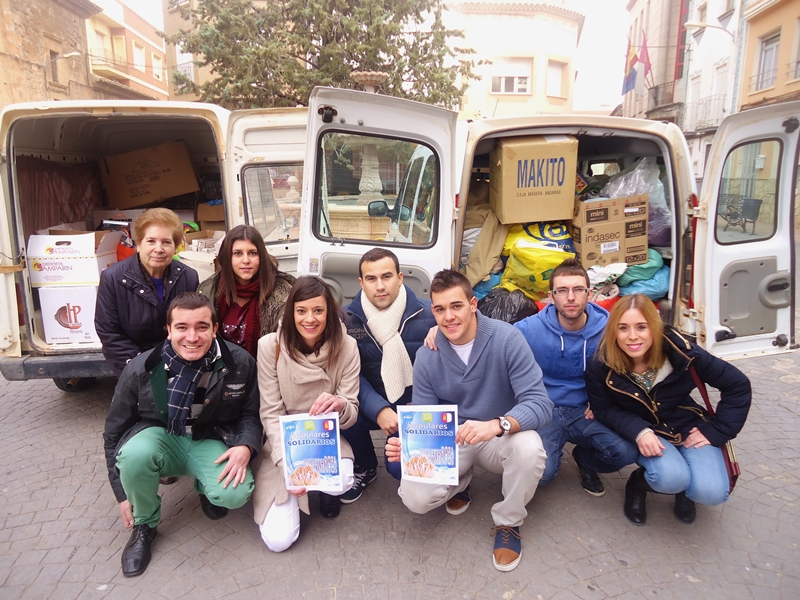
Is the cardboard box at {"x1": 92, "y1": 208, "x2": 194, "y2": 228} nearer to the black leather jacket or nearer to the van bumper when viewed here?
the van bumper

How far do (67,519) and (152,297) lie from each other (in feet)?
4.30

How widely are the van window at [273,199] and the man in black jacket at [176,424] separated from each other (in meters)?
2.01

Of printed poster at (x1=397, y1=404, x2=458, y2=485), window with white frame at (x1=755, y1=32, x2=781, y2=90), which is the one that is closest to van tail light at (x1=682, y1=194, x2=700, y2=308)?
printed poster at (x1=397, y1=404, x2=458, y2=485)

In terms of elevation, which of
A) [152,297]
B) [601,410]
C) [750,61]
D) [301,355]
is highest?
[750,61]

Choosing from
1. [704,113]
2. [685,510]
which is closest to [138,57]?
[704,113]

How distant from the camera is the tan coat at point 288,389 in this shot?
2.71 m

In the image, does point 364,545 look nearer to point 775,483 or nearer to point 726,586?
point 726,586

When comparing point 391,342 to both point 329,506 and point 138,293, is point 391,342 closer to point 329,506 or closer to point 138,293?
point 329,506

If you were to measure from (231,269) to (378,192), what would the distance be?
41.6 inches

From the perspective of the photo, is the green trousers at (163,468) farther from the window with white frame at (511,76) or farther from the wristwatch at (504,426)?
the window with white frame at (511,76)

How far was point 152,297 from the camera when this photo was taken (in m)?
3.15

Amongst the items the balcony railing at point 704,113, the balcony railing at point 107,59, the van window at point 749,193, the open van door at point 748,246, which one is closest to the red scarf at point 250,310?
the open van door at point 748,246

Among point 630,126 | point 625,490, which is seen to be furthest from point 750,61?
point 625,490

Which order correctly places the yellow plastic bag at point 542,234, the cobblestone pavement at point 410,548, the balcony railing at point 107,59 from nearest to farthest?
the cobblestone pavement at point 410,548, the yellow plastic bag at point 542,234, the balcony railing at point 107,59
